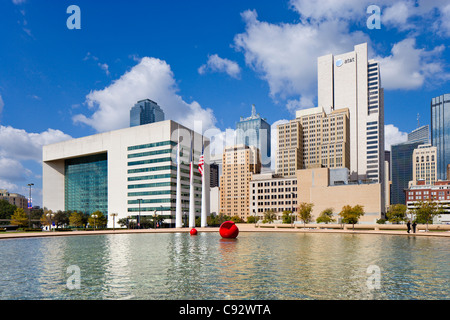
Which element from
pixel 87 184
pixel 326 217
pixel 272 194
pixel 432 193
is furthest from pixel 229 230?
pixel 432 193

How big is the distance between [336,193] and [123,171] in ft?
273

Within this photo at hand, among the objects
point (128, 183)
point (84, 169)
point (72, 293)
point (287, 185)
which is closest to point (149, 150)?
point (128, 183)

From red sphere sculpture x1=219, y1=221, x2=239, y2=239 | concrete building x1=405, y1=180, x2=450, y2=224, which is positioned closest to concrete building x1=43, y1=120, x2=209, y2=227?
red sphere sculpture x1=219, y1=221, x2=239, y2=239

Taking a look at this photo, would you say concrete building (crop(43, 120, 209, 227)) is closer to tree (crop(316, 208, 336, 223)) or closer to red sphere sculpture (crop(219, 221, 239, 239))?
tree (crop(316, 208, 336, 223))

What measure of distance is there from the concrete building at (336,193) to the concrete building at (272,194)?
2224cm

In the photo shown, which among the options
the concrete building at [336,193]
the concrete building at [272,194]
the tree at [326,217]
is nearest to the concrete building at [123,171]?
the tree at [326,217]

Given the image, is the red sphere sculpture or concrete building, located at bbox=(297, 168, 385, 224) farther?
concrete building, located at bbox=(297, 168, 385, 224)

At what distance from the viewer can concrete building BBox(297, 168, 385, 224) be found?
12762 centimetres

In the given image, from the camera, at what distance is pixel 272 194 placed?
174 meters

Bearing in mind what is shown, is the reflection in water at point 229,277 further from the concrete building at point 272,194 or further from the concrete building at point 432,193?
the concrete building at point 432,193

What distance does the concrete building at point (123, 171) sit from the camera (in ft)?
393

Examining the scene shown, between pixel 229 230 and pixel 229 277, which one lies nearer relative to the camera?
pixel 229 277

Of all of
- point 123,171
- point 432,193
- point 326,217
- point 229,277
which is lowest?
point 326,217

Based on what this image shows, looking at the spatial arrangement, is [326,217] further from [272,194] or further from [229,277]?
[229,277]
